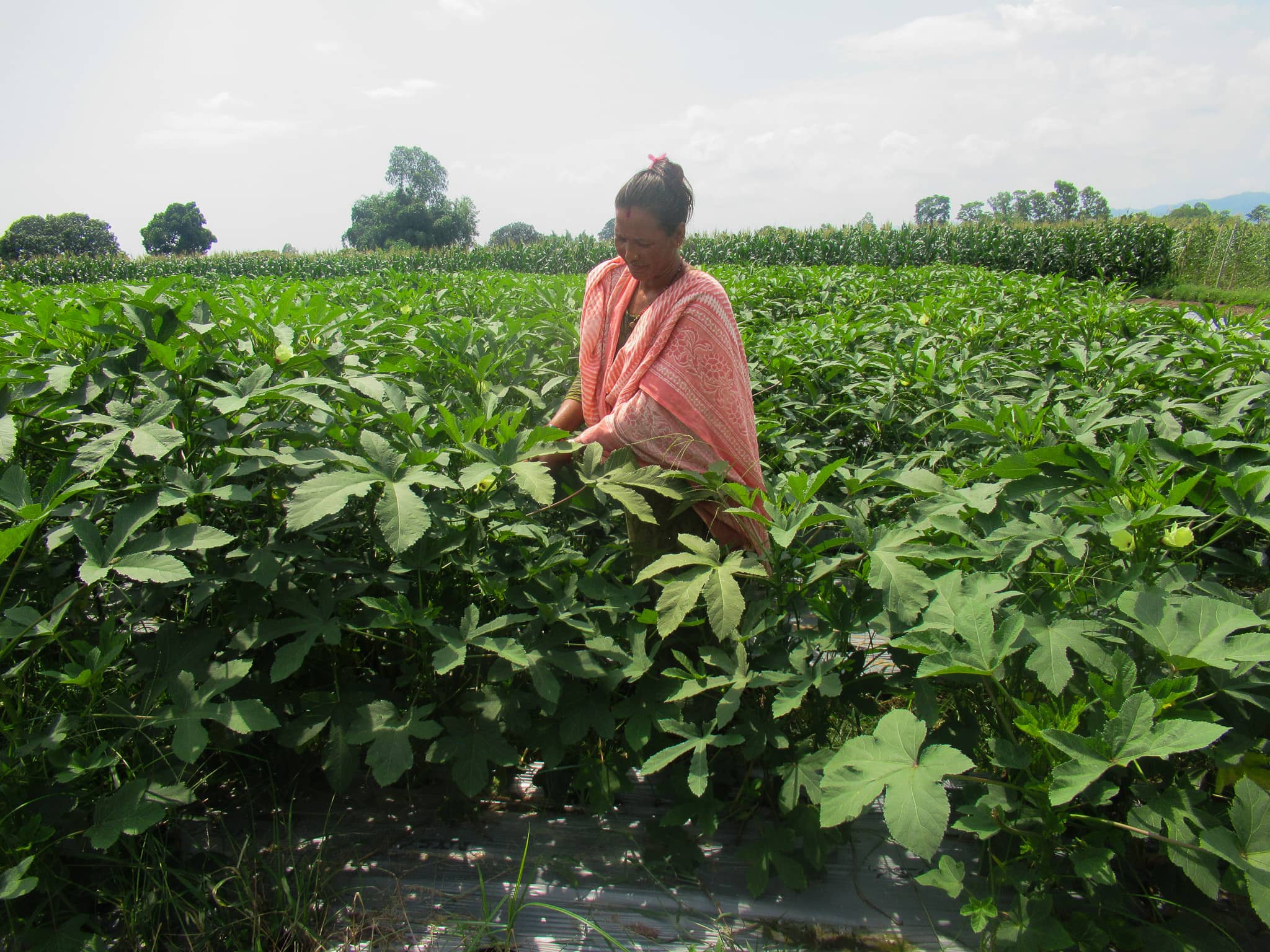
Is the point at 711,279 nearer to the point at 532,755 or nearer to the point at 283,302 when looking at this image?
the point at 283,302

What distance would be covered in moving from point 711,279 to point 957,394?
4.03 feet

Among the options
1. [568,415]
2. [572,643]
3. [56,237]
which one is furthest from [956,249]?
[56,237]

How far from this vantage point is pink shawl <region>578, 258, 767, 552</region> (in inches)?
79.8

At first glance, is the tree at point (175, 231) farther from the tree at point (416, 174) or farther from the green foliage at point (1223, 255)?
the green foliage at point (1223, 255)

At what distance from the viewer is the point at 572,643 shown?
69.6 inches

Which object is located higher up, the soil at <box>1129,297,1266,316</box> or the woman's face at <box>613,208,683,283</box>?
the woman's face at <box>613,208,683,283</box>

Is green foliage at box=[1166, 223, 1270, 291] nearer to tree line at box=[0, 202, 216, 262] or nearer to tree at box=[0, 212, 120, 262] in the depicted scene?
tree line at box=[0, 202, 216, 262]

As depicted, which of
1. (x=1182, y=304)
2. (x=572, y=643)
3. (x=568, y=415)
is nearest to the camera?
(x=572, y=643)

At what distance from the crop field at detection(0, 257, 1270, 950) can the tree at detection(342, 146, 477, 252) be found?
6525 cm

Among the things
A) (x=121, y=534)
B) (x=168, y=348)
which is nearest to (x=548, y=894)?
(x=121, y=534)

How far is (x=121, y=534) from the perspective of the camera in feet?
4.77

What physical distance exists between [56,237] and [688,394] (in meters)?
85.0

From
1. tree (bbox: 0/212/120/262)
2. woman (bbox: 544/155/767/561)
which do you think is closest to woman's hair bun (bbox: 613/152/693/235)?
woman (bbox: 544/155/767/561)

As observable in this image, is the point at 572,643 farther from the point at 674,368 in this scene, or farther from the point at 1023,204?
the point at 1023,204
